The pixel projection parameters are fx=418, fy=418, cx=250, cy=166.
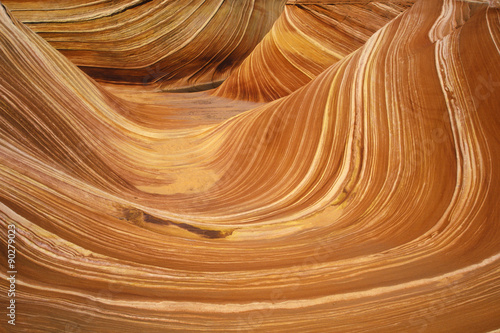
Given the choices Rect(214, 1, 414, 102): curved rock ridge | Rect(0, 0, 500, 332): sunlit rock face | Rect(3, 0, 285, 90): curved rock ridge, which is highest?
Rect(3, 0, 285, 90): curved rock ridge

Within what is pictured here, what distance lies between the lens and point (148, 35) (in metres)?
2.83

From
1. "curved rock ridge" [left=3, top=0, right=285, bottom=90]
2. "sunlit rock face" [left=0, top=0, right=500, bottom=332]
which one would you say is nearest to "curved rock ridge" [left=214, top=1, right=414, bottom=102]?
"curved rock ridge" [left=3, top=0, right=285, bottom=90]

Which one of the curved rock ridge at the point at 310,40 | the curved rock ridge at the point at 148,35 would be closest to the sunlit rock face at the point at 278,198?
the curved rock ridge at the point at 310,40

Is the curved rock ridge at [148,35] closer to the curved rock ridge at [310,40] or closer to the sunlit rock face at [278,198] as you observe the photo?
the curved rock ridge at [310,40]

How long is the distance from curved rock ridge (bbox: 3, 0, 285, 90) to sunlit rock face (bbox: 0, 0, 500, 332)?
130 cm

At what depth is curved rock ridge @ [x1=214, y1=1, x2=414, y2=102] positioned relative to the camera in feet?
7.41

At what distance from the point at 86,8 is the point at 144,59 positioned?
477mm

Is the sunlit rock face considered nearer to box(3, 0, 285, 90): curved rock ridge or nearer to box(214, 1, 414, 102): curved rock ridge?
box(214, 1, 414, 102): curved rock ridge

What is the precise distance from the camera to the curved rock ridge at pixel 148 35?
2748mm

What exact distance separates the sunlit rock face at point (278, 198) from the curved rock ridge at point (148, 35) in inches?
51.1

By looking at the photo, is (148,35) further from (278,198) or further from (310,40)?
(278,198)

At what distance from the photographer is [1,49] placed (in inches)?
46.6

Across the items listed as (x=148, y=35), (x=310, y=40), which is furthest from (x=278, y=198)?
(x=148, y=35)

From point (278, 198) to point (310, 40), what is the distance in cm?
152
